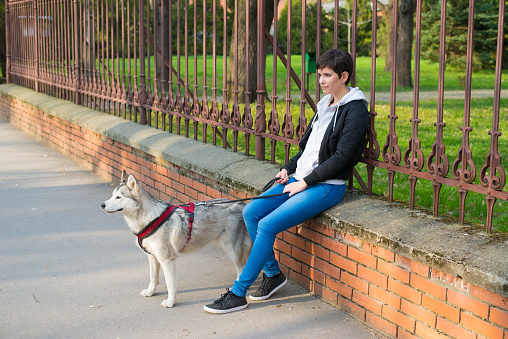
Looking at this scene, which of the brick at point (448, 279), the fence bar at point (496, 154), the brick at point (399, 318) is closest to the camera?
the brick at point (448, 279)

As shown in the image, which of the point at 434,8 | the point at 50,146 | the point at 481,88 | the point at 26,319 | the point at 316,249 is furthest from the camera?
the point at 434,8

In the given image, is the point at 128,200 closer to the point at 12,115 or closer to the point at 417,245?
the point at 417,245

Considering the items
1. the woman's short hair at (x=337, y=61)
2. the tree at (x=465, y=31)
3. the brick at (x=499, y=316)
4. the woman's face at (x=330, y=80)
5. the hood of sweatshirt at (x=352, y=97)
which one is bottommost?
the brick at (x=499, y=316)

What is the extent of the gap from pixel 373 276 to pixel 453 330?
669mm

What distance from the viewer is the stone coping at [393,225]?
10.0ft

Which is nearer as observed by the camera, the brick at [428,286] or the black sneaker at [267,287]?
the brick at [428,286]

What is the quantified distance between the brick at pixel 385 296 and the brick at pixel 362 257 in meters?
0.14

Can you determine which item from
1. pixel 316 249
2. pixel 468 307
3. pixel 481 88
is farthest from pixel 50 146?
pixel 481 88

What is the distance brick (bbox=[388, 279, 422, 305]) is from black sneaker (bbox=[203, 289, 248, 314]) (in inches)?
41.7

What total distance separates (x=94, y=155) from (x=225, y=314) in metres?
5.15

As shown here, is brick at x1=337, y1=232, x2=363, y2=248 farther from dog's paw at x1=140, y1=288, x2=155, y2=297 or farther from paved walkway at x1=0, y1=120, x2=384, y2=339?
dog's paw at x1=140, y1=288, x2=155, y2=297

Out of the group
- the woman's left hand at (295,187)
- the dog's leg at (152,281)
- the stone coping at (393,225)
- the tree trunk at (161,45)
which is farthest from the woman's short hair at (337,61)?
the tree trunk at (161,45)

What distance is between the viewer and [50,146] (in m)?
10.9

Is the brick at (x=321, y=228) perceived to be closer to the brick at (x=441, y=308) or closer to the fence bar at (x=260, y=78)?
the brick at (x=441, y=308)
